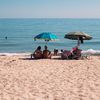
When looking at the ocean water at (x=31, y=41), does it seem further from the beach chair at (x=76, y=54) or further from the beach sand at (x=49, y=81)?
the beach sand at (x=49, y=81)

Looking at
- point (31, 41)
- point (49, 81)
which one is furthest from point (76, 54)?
point (31, 41)

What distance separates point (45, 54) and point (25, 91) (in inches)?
332

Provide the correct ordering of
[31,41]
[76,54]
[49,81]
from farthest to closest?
[31,41], [76,54], [49,81]

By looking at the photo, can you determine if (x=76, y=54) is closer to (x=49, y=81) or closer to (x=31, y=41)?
(x=49, y=81)

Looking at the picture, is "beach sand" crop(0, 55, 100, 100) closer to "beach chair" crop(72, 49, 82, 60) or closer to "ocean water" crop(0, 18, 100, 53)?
"beach chair" crop(72, 49, 82, 60)

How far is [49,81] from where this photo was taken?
430 inches

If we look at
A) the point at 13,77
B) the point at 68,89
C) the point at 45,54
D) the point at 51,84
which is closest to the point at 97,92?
the point at 68,89

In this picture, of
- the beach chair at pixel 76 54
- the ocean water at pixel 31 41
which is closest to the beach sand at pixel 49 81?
the beach chair at pixel 76 54

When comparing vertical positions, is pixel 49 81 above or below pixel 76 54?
below

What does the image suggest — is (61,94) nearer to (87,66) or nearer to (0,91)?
(0,91)

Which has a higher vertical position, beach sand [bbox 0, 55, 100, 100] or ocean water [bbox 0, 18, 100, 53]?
ocean water [bbox 0, 18, 100, 53]

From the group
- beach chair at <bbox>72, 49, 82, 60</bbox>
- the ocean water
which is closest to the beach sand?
beach chair at <bbox>72, 49, 82, 60</bbox>

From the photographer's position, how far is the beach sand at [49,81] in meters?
8.91

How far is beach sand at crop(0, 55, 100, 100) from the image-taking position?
891 centimetres
